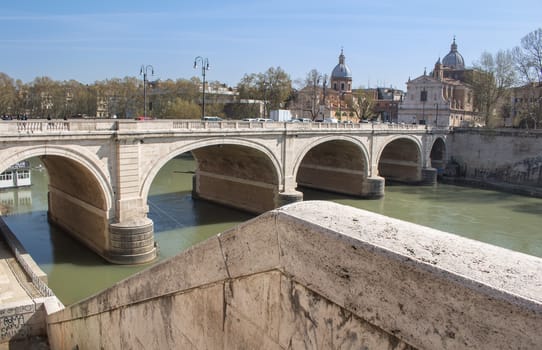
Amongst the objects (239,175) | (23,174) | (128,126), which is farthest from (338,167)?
(23,174)

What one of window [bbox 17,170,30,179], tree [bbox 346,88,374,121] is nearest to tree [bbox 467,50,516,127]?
tree [bbox 346,88,374,121]

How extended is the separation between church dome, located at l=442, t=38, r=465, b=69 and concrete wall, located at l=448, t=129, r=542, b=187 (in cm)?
3846

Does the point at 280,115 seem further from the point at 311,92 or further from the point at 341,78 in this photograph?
the point at 341,78

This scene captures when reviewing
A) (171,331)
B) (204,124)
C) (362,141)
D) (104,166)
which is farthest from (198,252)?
(362,141)

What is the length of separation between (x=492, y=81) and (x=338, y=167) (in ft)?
80.9

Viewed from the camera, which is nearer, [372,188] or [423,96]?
[372,188]

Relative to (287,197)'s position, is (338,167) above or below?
above


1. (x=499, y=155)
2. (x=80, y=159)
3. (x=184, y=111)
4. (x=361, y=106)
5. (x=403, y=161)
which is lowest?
(x=403, y=161)

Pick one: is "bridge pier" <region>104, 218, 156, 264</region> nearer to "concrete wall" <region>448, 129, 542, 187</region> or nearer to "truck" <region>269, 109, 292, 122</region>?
"truck" <region>269, 109, 292, 122</region>

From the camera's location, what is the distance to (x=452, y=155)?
38188mm

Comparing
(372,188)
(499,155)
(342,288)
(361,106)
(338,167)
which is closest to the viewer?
(342,288)

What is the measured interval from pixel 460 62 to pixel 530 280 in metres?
78.3

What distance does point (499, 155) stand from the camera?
117 feet

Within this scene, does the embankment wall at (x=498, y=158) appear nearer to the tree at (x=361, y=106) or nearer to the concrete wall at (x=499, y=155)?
the concrete wall at (x=499, y=155)
